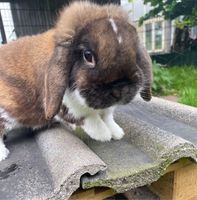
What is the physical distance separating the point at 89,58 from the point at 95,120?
0.33 metres

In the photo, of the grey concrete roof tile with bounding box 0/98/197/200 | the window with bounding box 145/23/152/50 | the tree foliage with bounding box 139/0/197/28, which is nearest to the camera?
the grey concrete roof tile with bounding box 0/98/197/200

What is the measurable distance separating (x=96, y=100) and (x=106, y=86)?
0.07m

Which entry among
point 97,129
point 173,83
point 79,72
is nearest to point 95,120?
point 97,129

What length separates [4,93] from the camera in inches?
54.6

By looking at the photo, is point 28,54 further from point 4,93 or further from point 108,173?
point 108,173

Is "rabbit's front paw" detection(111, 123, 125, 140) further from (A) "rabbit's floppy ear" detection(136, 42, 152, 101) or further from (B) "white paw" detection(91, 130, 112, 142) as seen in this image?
(A) "rabbit's floppy ear" detection(136, 42, 152, 101)

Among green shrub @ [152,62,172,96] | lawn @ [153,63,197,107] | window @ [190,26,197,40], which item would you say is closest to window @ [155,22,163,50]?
window @ [190,26,197,40]

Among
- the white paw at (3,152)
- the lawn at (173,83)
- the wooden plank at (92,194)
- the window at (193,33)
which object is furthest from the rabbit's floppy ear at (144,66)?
the window at (193,33)

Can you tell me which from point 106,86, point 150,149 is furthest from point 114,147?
point 106,86

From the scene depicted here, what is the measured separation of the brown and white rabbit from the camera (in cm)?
99

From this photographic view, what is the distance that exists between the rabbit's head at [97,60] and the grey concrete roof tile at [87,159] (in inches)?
8.4

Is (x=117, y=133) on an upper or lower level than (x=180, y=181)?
upper

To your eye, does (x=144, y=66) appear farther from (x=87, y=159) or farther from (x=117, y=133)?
(x=87, y=159)

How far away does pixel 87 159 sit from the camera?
985 millimetres
